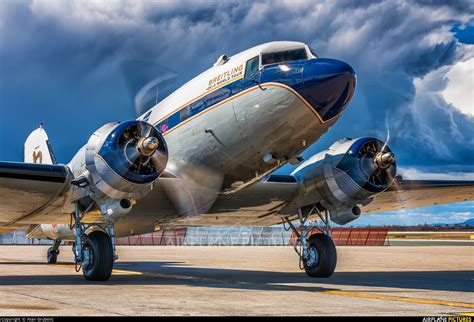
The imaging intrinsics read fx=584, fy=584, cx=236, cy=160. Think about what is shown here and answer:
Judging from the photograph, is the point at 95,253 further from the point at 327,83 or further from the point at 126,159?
the point at 327,83

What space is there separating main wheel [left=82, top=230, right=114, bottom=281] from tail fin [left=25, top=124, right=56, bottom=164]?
7.45 metres

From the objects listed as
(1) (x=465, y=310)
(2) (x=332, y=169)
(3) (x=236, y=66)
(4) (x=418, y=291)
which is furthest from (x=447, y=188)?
(1) (x=465, y=310)

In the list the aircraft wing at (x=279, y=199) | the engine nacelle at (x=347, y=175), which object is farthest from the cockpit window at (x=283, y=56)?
the aircraft wing at (x=279, y=199)

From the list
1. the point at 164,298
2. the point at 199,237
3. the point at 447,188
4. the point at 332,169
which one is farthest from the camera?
the point at 199,237

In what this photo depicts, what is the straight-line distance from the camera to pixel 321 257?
55.9 ft

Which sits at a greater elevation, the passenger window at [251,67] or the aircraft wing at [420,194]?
the passenger window at [251,67]

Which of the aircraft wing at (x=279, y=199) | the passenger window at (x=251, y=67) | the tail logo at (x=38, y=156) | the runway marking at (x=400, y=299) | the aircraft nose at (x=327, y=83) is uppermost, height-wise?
the tail logo at (x=38, y=156)

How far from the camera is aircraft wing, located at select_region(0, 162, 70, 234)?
1388 centimetres

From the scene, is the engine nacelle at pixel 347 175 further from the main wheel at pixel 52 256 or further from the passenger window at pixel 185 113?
the main wheel at pixel 52 256

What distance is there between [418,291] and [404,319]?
15.8ft

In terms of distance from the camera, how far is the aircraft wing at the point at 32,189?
13.9 metres

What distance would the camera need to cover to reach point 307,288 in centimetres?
1293

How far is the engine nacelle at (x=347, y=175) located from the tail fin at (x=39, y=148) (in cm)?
911

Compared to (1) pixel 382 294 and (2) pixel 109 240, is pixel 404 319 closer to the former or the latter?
(1) pixel 382 294
